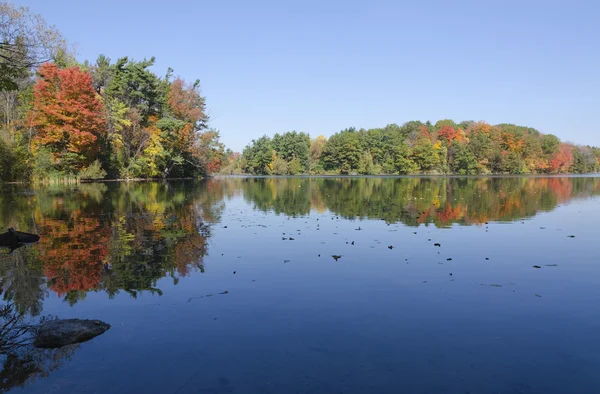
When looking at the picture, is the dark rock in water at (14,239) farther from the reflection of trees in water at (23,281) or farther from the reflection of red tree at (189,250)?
the reflection of red tree at (189,250)

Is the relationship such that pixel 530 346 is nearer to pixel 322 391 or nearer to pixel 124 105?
pixel 322 391

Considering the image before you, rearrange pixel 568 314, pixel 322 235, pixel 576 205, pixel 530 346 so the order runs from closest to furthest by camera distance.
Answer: pixel 530 346 → pixel 568 314 → pixel 322 235 → pixel 576 205

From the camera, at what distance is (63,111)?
51.5m

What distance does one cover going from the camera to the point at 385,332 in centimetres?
756

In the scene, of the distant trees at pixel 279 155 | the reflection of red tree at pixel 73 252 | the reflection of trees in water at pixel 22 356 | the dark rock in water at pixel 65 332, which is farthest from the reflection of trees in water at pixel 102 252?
the distant trees at pixel 279 155

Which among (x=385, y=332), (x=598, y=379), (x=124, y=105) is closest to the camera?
(x=598, y=379)

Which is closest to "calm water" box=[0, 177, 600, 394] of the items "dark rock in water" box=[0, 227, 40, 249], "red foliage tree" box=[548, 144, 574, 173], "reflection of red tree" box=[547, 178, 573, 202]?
"dark rock in water" box=[0, 227, 40, 249]

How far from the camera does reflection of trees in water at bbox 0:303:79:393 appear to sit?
19.9ft

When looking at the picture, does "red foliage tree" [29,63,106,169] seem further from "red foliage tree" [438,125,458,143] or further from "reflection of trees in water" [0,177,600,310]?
"red foliage tree" [438,125,458,143]

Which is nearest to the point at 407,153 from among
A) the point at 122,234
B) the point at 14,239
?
the point at 122,234

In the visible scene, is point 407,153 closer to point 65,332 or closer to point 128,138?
point 128,138

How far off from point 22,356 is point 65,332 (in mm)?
689

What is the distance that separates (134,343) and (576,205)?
32.4 metres

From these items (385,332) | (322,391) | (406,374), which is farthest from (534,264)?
(322,391)
